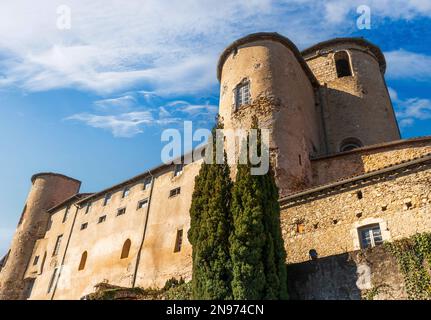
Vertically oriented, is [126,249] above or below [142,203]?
below

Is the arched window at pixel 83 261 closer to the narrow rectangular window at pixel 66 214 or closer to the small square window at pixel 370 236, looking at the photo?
the narrow rectangular window at pixel 66 214

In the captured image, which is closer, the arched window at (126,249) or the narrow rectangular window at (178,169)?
the arched window at (126,249)

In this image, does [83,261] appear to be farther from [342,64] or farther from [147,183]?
[342,64]

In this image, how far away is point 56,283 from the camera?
88.3ft

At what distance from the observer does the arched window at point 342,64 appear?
25955mm

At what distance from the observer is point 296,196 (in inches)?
560

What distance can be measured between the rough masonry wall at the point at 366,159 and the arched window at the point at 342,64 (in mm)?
9513

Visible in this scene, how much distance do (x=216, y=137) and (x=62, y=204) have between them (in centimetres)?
2313

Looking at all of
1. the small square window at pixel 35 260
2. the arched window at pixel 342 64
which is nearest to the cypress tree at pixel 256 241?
the arched window at pixel 342 64

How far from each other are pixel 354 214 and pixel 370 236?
2.86 ft

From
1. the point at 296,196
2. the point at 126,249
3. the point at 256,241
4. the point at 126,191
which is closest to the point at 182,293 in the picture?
the point at 256,241

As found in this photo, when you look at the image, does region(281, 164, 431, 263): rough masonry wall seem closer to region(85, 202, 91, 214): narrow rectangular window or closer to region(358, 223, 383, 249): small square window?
region(358, 223, 383, 249): small square window

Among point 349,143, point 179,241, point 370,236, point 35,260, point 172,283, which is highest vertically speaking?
point 349,143
